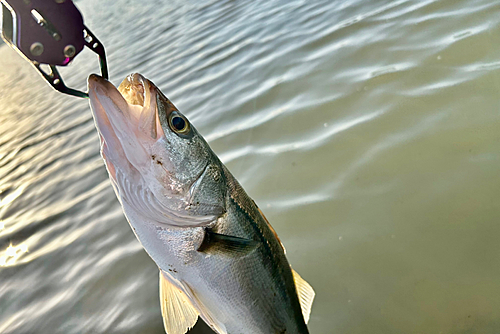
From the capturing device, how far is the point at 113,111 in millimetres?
1647

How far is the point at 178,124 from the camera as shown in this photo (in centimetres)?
183

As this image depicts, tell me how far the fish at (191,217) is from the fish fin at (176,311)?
62 millimetres

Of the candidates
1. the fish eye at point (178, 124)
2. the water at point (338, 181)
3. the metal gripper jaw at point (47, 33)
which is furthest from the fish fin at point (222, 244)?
the water at point (338, 181)

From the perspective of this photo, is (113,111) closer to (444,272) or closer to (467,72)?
(444,272)

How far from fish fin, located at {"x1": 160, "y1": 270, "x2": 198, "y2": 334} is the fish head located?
42cm

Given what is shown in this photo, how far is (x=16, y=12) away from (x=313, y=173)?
8.62 feet

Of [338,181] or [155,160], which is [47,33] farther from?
[338,181]

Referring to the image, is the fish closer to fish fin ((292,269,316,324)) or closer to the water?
fish fin ((292,269,316,324))

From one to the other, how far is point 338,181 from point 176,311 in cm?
196

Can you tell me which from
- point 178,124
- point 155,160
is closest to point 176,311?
point 155,160

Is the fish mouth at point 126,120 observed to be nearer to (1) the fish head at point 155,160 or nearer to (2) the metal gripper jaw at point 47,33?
(1) the fish head at point 155,160

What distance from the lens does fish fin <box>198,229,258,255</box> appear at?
1.79 m

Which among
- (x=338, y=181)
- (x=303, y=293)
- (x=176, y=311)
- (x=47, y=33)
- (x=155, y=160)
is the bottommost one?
(x=338, y=181)

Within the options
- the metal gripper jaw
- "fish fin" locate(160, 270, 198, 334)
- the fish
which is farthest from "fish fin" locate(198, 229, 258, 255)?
the metal gripper jaw
